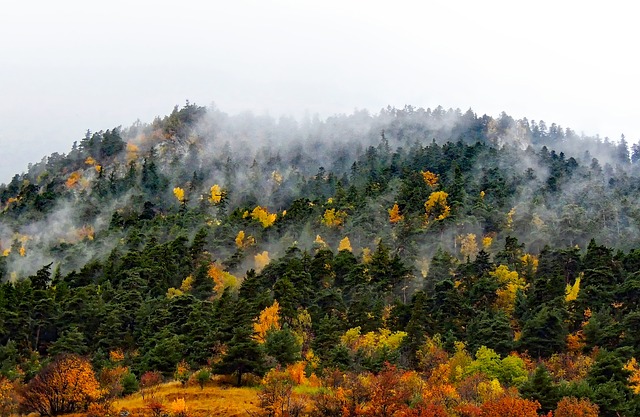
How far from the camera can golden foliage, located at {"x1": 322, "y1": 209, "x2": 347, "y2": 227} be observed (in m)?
136

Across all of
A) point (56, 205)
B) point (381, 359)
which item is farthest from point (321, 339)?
point (56, 205)

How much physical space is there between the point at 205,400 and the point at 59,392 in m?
12.8

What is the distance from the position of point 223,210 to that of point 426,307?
7964 centimetres

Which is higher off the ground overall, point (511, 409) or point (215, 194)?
point (511, 409)

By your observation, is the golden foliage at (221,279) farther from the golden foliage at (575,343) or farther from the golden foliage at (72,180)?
the golden foliage at (72,180)

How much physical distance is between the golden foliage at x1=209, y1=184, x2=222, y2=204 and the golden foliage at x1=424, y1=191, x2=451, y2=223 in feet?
190

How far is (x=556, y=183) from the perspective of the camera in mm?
155625

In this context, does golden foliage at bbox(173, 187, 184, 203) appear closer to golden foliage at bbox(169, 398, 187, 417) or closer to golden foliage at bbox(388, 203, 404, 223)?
golden foliage at bbox(388, 203, 404, 223)

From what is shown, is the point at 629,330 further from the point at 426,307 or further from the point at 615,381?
the point at 426,307

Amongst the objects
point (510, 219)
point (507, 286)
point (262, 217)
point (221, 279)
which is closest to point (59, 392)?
point (221, 279)

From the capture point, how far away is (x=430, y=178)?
159 metres

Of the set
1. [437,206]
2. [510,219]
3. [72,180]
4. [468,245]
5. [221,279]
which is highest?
[72,180]

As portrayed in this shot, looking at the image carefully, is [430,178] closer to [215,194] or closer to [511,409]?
[215,194]

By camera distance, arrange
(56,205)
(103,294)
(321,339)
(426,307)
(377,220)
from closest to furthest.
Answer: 1. (321,339)
2. (426,307)
3. (103,294)
4. (377,220)
5. (56,205)
